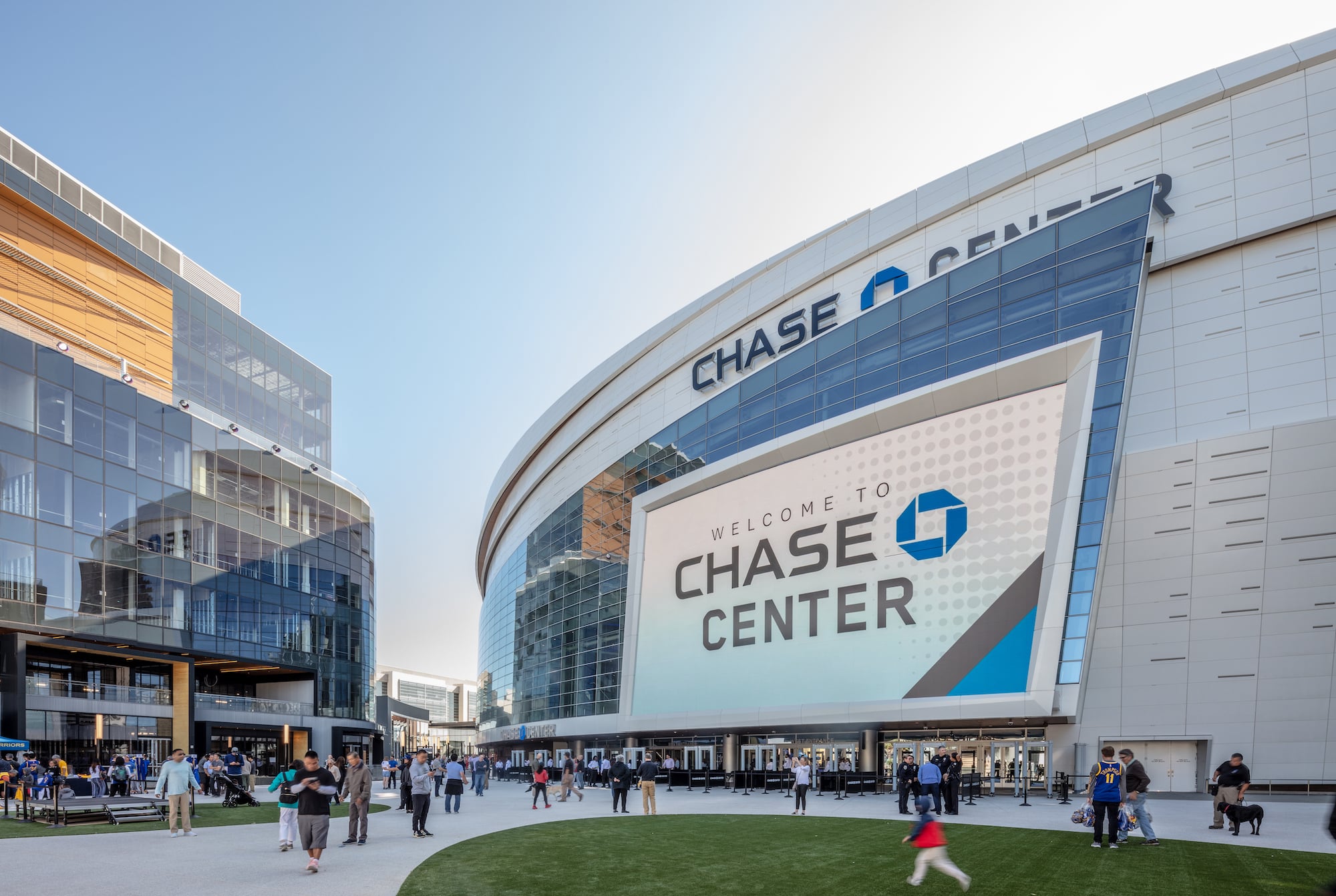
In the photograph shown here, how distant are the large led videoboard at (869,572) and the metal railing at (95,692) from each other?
23.3 metres

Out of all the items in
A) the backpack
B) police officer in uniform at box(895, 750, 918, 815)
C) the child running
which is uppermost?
the child running

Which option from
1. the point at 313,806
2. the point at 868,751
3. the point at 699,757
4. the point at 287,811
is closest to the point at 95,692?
the point at 699,757

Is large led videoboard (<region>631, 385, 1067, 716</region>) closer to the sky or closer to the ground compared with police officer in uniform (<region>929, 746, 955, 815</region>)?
closer to the sky

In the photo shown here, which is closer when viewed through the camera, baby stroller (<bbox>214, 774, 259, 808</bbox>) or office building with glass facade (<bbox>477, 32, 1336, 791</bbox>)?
office building with glass facade (<bbox>477, 32, 1336, 791</bbox>)

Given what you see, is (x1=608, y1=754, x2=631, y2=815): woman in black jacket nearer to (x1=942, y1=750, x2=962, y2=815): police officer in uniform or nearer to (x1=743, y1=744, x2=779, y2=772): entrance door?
(x1=942, y1=750, x2=962, y2=815): police officer in uniform

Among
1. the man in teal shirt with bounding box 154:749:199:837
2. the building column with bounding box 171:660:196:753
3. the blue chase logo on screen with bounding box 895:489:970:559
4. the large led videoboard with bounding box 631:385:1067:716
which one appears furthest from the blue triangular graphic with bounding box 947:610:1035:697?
the building column with bounding box 171:660:196:753

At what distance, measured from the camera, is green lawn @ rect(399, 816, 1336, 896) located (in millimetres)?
11625

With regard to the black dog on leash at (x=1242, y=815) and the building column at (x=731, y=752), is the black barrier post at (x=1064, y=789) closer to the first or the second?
the black dog on leash at (x=1242, y=815)

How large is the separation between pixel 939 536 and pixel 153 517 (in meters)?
35.1

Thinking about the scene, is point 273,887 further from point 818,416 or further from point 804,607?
point 818,416

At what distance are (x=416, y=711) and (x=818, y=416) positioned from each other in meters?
58.1

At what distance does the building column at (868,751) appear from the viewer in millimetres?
36125

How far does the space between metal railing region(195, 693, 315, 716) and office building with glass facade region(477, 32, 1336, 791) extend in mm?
24039

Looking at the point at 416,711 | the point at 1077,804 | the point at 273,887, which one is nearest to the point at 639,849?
the point at 273,887
